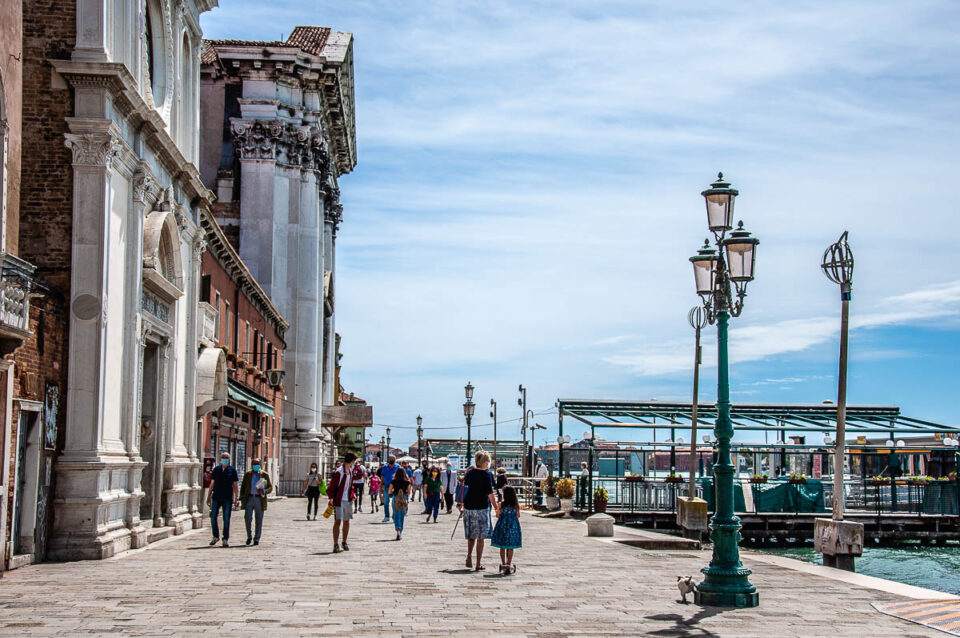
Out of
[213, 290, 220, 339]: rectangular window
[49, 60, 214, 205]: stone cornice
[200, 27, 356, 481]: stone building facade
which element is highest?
[200, 27, 356, 481]: stone building facade

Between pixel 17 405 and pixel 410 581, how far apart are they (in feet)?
19.6

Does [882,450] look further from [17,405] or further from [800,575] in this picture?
[17,405]

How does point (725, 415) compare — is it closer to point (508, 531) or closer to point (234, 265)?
point (508, 531)

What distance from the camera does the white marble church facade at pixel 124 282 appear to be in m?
17.3

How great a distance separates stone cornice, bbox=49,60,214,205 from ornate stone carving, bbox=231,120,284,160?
98.8 ft

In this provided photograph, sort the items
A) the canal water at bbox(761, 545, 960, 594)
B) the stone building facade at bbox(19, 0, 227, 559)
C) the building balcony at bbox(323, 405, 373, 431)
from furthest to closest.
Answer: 1. the building balcony at bbox(323, 405, 373, 431)
2. the canal water at bbox(761, 545, 960, 594)
3. the stone building facade at bbox(19, 0, 227, 559)

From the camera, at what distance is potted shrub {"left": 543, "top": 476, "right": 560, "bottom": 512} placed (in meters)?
40.9

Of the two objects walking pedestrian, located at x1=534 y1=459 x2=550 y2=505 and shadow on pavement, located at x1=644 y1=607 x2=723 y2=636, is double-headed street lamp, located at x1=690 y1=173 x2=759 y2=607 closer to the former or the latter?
shadow on pavement, located at x1=644 y1=607 x2=723 y2=636

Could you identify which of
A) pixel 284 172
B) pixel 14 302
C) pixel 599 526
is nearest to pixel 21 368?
pixel 14 302

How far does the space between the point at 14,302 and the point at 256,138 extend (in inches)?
1547

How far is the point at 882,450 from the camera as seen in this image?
4556 cm

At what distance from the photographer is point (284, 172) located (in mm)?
53594

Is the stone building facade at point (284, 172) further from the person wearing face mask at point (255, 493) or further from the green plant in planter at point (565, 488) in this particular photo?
the person wearing face mask at point (255, 493)

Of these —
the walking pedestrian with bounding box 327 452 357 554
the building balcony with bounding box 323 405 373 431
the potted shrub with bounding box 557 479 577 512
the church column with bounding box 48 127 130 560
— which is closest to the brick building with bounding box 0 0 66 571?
the church column with bounding box 48 127 130 560
